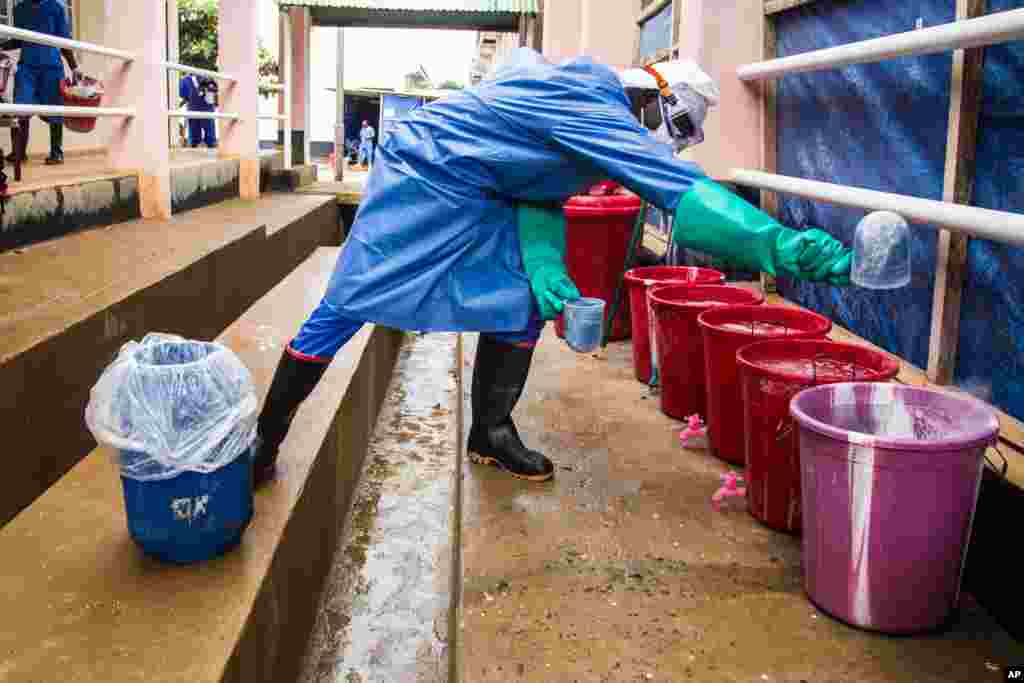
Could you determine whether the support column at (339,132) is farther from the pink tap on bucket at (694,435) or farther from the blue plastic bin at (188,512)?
the blue plastic bin at (188,512)

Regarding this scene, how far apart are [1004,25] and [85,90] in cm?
503

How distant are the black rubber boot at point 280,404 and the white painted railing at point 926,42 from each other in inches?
73.4

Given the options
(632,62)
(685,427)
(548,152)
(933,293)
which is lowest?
(685,427)

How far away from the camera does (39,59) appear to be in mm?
6500

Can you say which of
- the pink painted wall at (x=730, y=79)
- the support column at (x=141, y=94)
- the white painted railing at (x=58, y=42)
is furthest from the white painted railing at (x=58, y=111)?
the pink painted wall at (x=730, y=79)

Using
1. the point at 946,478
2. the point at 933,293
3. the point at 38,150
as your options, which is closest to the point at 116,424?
the point at 946,478

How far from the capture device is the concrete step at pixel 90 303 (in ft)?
9.06

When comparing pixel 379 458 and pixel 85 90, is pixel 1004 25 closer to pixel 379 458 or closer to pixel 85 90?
pixel 379 458

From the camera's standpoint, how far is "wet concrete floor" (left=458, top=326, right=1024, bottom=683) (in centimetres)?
205

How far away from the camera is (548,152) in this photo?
2.62 m

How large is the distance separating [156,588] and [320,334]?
A: 2.76 ft

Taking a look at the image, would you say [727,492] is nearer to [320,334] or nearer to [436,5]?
[320,334]

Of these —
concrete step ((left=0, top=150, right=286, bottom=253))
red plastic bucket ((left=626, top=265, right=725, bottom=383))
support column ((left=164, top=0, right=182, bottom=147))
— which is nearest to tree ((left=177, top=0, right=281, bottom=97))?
support column ((left=164, top=0, right=182, bottom=147))

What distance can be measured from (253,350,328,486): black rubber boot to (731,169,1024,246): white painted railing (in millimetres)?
1673
